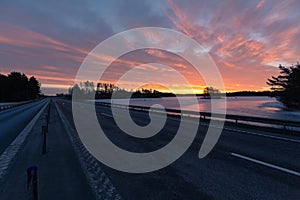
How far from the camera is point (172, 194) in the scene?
397 cm

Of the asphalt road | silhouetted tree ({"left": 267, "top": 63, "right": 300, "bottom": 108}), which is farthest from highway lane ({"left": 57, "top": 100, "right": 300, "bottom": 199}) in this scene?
silhouetted tree ({"left": 267, "top": 63, "right": 300, "bottom": 108})

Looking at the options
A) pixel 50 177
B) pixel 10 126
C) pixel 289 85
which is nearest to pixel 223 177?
pixel 50 177

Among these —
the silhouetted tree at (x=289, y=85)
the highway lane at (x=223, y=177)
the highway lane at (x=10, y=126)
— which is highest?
the silhouetted tree at (x=289, y=85)

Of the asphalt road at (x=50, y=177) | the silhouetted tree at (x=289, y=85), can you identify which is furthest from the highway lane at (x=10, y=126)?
the silhouetted tree at (x=289, y=85)

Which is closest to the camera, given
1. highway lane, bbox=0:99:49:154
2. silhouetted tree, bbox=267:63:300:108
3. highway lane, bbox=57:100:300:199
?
highway lane, bbox=57:100:300:199

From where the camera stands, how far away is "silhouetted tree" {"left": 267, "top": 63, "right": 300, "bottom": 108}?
41.9 m

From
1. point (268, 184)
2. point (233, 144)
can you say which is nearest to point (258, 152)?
point (233, 144)

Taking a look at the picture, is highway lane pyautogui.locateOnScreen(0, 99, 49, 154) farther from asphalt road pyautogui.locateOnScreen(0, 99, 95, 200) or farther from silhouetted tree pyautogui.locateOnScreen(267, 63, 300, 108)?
silhouetted tree pyautogui.locateOnScreen(267, 63, 300, 108)

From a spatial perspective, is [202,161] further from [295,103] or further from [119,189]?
[295,103]

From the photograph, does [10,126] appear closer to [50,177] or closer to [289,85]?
[50,177]

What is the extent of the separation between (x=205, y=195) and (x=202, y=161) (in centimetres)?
218

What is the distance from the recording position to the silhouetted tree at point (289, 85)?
41938 mm

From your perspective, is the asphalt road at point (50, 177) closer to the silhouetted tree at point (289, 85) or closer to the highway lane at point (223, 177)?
the highway lane at point (223, 177)

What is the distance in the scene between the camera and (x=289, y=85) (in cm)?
4456
